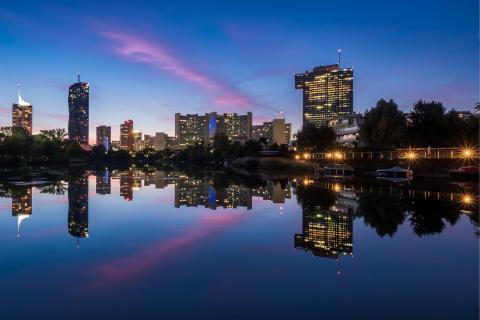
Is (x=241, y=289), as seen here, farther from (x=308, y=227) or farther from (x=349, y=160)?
(x=349, y=160)

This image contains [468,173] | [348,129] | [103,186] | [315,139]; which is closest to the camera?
[103,186]

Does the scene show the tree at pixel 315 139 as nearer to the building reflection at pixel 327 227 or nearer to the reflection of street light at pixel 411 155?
the reflection of street light at pixel 411 155

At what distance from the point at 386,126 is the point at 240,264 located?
69.2 metres

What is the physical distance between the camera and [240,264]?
12414 mm

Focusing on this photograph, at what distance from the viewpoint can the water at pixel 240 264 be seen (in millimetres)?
8820

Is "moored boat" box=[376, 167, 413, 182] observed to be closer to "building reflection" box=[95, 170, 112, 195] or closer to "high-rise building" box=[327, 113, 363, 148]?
"building reflection" box=[95, 170, 112, 195]

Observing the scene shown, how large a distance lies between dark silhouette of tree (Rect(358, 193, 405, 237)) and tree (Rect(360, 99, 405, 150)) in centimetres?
4697

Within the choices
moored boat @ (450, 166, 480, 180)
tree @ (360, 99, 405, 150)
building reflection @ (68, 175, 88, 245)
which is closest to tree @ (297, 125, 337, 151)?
tree @ (360, 99, 405, 150)

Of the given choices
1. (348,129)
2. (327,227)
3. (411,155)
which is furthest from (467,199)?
(348,129)

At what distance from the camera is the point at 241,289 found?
32.9 ft

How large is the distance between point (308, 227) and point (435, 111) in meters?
59.4

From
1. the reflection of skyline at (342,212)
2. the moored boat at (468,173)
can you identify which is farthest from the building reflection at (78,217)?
the moored boat at (468,173)

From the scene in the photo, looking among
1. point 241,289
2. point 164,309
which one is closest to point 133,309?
point 164,309

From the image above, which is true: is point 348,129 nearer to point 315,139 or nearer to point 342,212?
point 315,139
